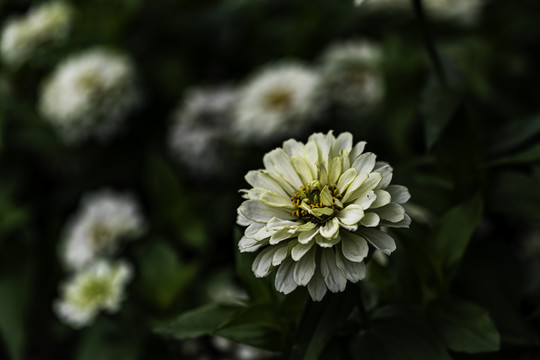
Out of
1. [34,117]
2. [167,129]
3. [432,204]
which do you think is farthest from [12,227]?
[432,204]

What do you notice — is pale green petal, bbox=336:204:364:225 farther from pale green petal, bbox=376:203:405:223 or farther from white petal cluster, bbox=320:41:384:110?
white petal cluster, bbox=320:41:384:110

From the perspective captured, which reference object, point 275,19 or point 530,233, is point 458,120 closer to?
point 530,233

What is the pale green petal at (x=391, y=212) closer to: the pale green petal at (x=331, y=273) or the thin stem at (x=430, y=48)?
the pale green petal at (x=331, y=273)

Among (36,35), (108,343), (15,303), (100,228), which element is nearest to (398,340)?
(108,343)

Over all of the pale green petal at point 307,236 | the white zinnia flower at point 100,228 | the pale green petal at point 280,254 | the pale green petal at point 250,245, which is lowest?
the white zinnia flower at point 100,228

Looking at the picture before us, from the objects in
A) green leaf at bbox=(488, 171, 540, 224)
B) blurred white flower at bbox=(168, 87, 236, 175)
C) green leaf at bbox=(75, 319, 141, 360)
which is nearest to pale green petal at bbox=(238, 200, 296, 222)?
green leaf at bbox=(488, 171, 540, 224)

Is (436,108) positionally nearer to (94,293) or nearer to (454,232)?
(454,232)

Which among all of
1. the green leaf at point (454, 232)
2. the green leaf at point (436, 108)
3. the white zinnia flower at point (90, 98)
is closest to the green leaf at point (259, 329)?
the green leaf at point (454, 232)
